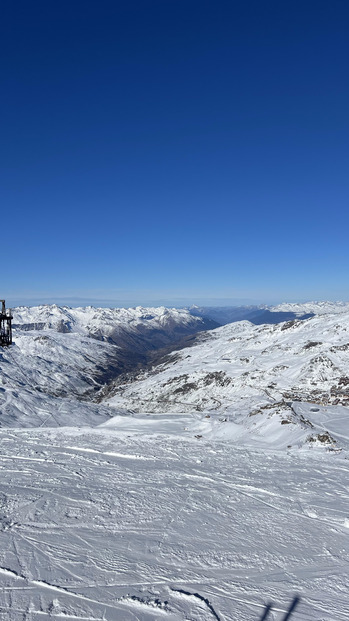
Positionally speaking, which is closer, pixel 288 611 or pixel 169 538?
pixel 288 611

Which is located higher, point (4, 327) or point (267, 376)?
point (4, 327)

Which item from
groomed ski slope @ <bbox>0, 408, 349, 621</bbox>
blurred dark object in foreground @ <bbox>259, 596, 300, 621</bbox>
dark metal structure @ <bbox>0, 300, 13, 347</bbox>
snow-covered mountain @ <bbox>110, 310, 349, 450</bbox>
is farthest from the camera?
snow-covered mountain @ <bbox>110, 310, 349, 450</bbox>

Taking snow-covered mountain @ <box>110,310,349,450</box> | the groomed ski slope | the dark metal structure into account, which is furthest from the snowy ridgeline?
snow-covered mountain @ <box>110,310,349,450</box>

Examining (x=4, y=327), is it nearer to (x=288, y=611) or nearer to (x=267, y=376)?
(x=288, y=611)

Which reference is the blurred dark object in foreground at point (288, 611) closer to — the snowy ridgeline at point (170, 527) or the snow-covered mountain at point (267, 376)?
the snowy ridgeline at point (170, 527)

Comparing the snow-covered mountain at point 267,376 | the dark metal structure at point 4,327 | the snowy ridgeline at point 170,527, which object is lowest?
the snow-covered mountain at point 267,376

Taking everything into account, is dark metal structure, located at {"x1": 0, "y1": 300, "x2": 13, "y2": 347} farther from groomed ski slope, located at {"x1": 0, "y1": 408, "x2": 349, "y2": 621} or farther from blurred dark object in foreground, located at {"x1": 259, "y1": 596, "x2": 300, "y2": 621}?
blurred dark object in foreground, located at {"x1": 259, "y1": 596, "x2": 300, "y2": 621}

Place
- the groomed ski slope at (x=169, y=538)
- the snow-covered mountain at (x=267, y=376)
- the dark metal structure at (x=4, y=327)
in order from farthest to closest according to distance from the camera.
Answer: the snow-covered mountain at (x=267, y=376) → the dark metal structure at (x=4, y=327) → the groomed ski slope at (x=169, y=538)

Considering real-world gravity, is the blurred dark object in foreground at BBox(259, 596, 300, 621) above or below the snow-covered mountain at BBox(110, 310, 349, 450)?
above

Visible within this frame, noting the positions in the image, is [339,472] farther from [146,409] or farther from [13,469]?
[146,409]

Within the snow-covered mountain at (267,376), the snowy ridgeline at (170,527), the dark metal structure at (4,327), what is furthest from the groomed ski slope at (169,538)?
the snow-covered mountain at (267,376)

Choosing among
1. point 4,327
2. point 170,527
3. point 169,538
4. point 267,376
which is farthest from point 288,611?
point 267,376

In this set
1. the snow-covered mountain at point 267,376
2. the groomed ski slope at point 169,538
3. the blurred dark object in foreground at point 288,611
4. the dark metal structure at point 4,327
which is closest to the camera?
the blurred dark object in foreground at point 288,611

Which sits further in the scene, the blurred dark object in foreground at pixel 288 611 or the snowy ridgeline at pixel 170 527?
the snowy ridgeline at pixel 170 527
